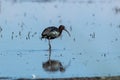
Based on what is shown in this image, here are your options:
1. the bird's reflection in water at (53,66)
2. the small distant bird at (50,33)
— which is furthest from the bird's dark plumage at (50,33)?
the bird's reflection in water at (53,66)

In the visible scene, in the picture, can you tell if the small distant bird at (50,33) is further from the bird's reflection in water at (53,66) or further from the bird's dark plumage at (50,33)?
the bird's reflection in water at (53,66)

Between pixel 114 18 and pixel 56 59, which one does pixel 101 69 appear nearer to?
pixel 56 59

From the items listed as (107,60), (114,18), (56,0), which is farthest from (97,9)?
(107,60)

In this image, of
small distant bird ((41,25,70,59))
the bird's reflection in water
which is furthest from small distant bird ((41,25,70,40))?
the bird's reflection in water

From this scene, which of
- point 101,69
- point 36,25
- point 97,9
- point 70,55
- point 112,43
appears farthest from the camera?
point 97,9

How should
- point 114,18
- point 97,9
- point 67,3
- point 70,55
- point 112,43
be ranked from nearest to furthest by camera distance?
point 70,55
point 112,43
point 114,18
point 97,9
point 67,3

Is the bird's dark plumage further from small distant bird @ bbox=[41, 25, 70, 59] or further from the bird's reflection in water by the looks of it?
the bird's reflection in water
